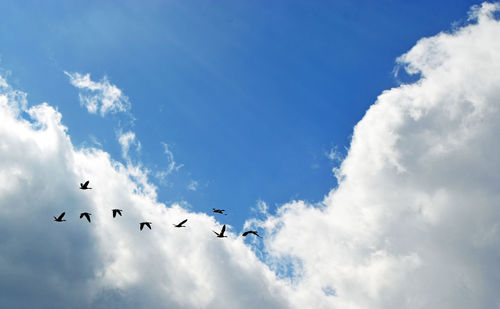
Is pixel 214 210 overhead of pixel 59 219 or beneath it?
overhead

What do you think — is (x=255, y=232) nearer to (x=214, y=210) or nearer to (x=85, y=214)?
(x=214, y=210)

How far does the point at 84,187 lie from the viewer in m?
95.1

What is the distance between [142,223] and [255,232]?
26.7 meters

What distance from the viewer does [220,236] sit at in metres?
94.2

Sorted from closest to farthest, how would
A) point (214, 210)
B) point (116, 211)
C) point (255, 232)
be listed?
point (255, 232), point (116, 211), point (214, 210)

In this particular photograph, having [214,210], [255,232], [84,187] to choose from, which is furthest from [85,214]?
[255,232]

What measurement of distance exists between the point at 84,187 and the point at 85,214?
6.01 meters

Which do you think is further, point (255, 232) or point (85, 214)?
point (85, 214)

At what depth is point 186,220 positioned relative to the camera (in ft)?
310

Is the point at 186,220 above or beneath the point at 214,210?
beneath

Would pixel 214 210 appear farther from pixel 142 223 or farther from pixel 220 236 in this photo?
pixel 142 223

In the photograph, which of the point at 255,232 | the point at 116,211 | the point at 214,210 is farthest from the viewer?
the point at 214,210

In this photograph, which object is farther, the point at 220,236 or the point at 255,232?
the point at 220,236

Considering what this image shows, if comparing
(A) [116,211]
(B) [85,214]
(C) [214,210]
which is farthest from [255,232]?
(B) [85,214]
